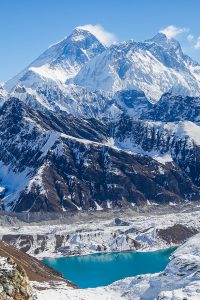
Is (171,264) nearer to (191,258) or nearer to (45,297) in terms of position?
(191,258)

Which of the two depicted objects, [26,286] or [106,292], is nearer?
[26,286]

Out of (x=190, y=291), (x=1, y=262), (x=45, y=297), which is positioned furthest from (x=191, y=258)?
(x=1, y=262)

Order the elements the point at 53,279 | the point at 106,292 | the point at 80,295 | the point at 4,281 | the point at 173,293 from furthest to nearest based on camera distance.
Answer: the point at 53,279 → the point at 106,292 → the point at 80,295 → the point at 173,293 → the point at 4,281

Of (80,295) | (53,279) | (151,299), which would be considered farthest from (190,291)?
(53,279)

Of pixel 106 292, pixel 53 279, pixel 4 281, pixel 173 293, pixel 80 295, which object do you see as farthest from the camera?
pixel 53 279

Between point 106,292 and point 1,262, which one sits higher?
point 1,262

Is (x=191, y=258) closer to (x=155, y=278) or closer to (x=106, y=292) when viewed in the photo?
(x=155, y=278)
